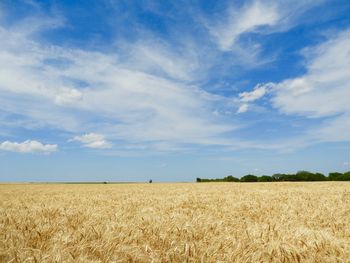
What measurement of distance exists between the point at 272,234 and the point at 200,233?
3.60 feet

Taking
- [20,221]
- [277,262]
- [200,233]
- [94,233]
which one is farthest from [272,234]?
[20,221]

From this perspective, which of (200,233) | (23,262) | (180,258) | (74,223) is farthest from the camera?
(74,223)

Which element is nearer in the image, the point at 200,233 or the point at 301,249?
the point at 301,249

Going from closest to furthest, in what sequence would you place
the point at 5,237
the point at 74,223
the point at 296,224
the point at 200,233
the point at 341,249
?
the point at 341,249, the point at 5,237, the point at 200,233, the point at 74,223, the point at 296,224

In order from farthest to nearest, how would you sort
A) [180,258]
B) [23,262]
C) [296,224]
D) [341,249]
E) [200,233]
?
[296,224], [200,233], [341,249], [180,258], [23,262]

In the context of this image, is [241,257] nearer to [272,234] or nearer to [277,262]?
[277,262]

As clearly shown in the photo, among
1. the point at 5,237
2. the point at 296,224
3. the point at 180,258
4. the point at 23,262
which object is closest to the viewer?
the point at 23,262

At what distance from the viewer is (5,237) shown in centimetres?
432

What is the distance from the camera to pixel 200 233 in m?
4.87

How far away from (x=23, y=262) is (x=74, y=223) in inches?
124

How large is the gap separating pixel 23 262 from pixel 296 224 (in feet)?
18.0

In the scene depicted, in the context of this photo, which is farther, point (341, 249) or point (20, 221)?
point (20, 221)

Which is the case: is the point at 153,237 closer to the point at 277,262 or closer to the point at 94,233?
the point at 94,233

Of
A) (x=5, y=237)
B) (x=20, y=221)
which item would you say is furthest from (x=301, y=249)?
(x=20, y=221)
